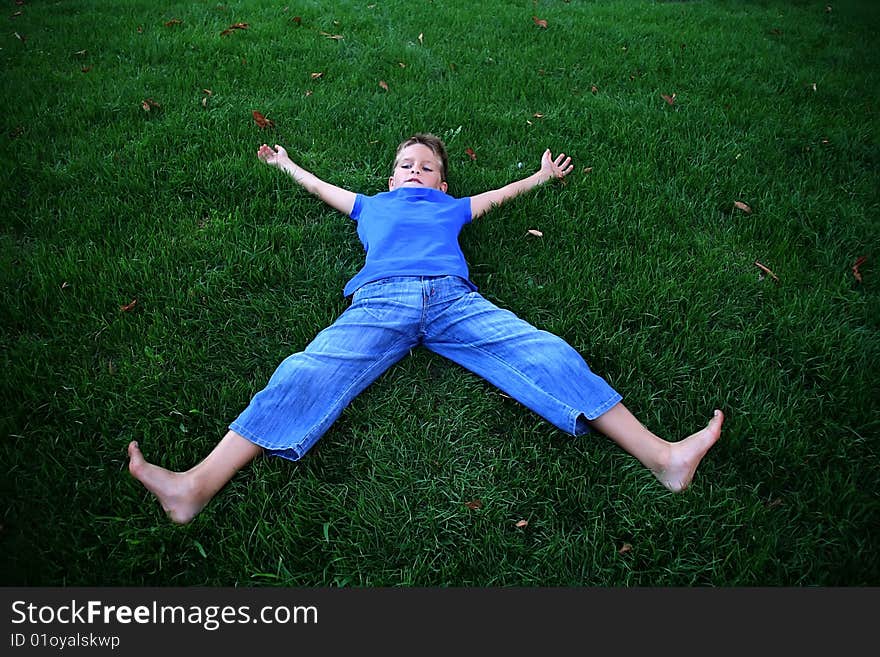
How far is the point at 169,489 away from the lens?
1.91 meters

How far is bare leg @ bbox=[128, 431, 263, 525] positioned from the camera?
1903mm

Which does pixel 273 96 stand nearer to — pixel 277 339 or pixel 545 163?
pixel 545 163

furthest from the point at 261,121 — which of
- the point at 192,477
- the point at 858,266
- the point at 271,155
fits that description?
the point at 858,266

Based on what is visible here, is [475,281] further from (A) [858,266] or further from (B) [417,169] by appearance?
(A) [858,266]

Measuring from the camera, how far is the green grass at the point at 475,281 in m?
1.89

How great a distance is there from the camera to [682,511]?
1987 millimetres

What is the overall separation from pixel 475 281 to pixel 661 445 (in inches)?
51.3

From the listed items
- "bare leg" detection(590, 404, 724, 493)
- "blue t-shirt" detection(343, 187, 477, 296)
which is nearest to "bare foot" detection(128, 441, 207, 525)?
"blue t-shirt" detection(343, 187, 477, 296)

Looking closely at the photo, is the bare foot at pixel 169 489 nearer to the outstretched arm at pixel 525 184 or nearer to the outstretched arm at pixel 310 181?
the outstretched arm at pixel 310 181

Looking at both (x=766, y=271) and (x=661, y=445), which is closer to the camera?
(x=661, y=445)

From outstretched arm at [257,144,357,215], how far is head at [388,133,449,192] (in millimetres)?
310

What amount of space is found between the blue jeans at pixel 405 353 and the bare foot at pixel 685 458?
298mm

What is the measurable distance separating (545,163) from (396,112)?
4.44 feet

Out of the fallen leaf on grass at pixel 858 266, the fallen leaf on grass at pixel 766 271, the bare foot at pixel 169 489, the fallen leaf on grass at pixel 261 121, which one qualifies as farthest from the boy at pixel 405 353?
the fallen leaf on grass at pixel 858 266
